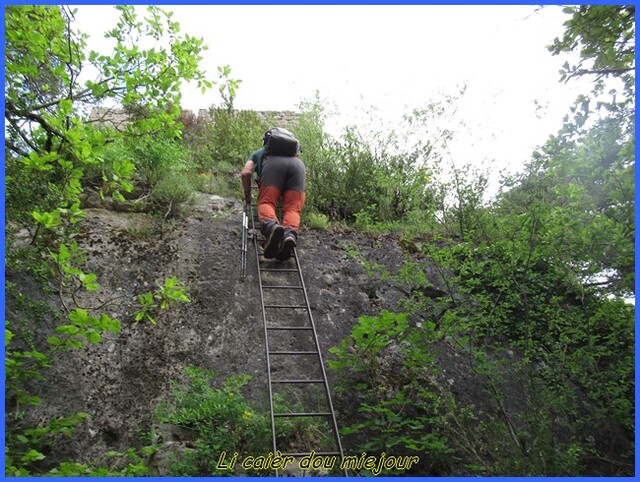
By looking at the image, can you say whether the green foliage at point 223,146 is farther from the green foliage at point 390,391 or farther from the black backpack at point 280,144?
the green foliage at point 390,391

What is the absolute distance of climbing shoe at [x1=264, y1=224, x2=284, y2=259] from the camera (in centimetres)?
588

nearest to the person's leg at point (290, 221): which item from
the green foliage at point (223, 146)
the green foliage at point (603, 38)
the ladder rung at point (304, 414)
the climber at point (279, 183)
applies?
Answer: the climber at point (279, 183)

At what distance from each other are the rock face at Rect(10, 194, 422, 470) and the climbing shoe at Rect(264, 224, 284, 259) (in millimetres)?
276

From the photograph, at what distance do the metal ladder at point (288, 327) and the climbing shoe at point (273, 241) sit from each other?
0.15 meters

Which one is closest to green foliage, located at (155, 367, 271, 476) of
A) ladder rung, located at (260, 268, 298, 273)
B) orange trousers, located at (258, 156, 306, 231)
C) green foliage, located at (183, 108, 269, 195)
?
ladder rung, located at (260, 268, 298, 273)

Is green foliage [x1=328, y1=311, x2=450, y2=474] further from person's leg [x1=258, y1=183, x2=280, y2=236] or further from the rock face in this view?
person's leg [x1=258, y1=183, x2=280, y2=236]

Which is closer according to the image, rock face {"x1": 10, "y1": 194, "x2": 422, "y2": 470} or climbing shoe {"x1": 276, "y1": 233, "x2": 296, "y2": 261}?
rock face {"x1": 10, "y1": 194, "x2": 422, "y2": 470}

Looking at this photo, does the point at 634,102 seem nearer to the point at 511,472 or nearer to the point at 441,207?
the point at 511,472

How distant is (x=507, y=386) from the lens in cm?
497

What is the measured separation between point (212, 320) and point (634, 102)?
4.14m

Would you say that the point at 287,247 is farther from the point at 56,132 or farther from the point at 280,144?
the point at 56,132

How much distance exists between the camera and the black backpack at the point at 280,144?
6523mm

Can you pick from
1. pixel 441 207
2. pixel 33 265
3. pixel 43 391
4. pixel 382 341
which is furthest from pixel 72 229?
Answer: pixel 441 207

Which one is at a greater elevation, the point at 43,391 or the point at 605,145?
the point at 605,145
